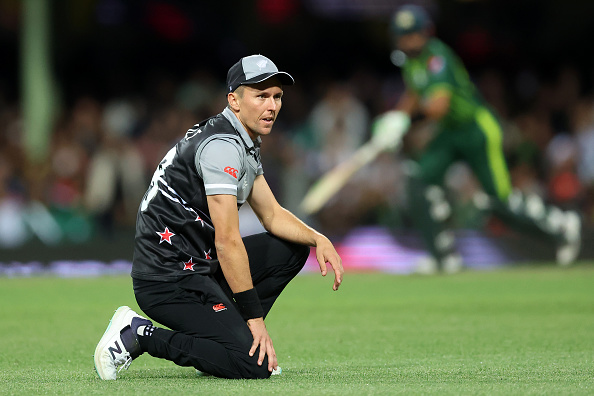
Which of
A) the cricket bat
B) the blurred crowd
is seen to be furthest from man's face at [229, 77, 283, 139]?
the blurred crowd

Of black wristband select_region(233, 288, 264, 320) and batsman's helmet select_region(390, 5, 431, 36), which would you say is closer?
black wristband select_region(233, 288, 264, 320)

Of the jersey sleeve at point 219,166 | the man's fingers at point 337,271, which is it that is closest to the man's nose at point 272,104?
the jersey sleeve at point 219,166

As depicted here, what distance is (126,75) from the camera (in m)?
18.5

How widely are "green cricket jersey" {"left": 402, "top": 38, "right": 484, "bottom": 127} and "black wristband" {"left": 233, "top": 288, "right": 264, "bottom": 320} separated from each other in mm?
6568

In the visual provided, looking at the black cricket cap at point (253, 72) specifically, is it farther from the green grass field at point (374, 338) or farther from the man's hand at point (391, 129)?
the man's hand at point (391, 129)

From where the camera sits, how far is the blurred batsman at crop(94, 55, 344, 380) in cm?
525

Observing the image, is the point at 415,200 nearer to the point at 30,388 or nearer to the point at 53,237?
the point at 53,237

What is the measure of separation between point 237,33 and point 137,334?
14.1 meters

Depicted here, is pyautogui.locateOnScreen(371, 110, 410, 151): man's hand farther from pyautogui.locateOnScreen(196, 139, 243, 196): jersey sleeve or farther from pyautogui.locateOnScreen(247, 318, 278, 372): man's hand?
pyautogui.locateOnScreen(247, 318, 278, 372): man's hand

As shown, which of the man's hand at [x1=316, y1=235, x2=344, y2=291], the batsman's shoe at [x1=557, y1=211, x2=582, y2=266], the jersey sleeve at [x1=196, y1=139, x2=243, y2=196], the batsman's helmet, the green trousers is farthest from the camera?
the batsman's shoe at [x1=557, y1=211, x2=582, y2=266]

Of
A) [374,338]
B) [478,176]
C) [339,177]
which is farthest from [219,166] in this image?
[339,177]

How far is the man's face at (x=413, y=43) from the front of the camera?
37.4 feet

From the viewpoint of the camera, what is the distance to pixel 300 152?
15.8 metres

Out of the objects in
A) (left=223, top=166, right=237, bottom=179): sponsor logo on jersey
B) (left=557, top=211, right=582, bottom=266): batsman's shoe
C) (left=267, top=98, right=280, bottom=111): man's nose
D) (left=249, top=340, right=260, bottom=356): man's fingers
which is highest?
(left=267, top=98, right=280, bottom=111): man's nose
